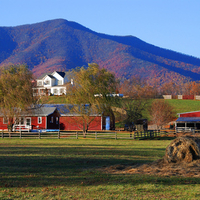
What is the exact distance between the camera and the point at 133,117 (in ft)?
202

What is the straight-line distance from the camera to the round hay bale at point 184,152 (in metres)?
14.9

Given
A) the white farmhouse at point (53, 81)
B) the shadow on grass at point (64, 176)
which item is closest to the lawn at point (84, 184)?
the shadow on grass at point (64, 176)

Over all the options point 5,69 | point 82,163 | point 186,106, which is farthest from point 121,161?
point 186,106

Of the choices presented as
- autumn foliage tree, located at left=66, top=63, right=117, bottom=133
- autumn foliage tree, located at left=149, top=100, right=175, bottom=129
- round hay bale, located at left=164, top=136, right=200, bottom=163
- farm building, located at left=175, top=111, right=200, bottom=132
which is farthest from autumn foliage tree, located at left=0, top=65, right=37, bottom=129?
autumn foliage tree, located at left=149, top=100, right=175, bottom=129

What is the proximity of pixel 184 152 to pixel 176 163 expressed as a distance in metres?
0.65

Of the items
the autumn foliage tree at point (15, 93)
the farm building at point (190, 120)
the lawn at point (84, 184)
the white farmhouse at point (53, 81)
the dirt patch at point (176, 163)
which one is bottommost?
the lawn at point (84, 184)

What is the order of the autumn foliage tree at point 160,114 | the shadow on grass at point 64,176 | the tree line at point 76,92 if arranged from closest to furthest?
the shadow on grass at point 64,176
the tree line at point 76,92
the autumn foliage tree at point 160,114

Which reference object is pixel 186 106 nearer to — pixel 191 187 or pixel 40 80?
pixel 40 80

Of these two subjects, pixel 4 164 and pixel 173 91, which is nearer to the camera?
pixel 4 164

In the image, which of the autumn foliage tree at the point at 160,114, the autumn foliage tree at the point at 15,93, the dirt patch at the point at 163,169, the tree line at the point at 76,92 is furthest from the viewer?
the autumn foliage tree at the point at 160,114

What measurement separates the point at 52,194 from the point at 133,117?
52196mm

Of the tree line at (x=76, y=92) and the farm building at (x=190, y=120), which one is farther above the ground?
the tree line at (x=76, y=92)

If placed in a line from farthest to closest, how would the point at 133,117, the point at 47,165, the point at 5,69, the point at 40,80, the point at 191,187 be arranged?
the point at 40,80, the point at 133,117, the point at 5,69, the point at 47,165, the point at 191,187

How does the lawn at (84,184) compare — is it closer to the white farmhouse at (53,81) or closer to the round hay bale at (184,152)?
the round hay bale at (184,152)
